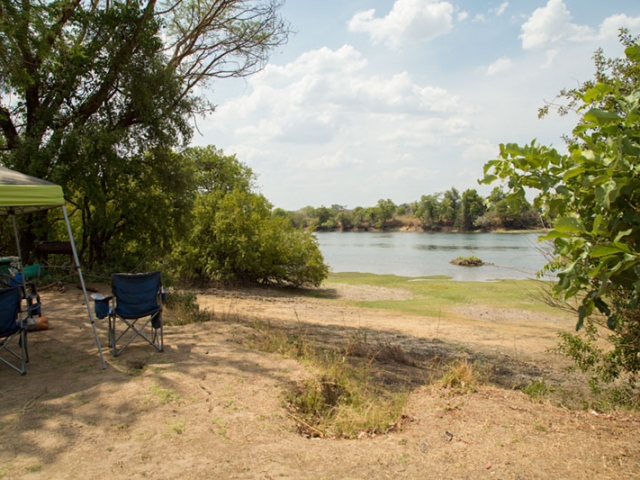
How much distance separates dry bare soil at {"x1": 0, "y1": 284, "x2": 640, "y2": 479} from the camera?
128 inches

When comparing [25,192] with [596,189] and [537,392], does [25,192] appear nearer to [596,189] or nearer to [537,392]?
[596,189]

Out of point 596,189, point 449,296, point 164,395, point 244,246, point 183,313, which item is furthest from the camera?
point 244,246

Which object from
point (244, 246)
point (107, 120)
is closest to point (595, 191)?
point (107, 120)

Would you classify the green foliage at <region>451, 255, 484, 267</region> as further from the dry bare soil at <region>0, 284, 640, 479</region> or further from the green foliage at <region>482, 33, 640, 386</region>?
the green foliage at <region>482, 33, 640, 386</region>

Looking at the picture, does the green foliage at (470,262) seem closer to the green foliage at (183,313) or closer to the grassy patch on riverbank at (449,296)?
the grassy patch on riverbank at (449,296)

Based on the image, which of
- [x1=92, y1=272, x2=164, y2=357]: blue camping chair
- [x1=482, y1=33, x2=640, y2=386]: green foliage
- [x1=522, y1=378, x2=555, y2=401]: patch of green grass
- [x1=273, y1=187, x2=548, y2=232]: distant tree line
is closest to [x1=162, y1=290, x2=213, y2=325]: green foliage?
[x1=92, y1=272, x2=164, y2=357]: blue camping chair

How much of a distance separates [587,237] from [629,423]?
2661 millimetres

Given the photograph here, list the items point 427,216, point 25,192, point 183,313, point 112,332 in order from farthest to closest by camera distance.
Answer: point 427,216
point 183,313
point 112,332
point 25,192

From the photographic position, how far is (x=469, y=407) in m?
4.38

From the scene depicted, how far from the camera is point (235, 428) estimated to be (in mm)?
3854

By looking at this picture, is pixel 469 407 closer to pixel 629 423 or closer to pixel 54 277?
pixel 629 423

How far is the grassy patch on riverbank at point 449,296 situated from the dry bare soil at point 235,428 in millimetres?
9107

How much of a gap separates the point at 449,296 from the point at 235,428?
618 inches

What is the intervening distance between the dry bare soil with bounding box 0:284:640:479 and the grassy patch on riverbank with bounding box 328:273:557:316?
9.11m
